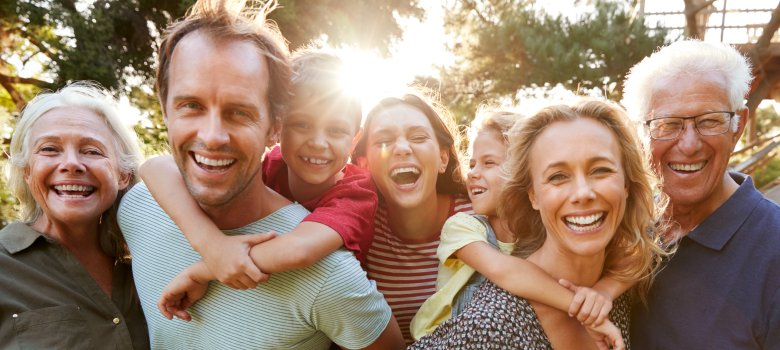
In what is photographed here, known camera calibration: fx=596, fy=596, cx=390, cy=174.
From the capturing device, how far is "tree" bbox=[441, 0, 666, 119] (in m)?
9.99

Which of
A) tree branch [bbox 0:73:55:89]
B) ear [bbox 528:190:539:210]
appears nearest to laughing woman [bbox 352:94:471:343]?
ear [bbox 528:190:539:210]

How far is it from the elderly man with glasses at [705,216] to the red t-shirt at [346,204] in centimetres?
114

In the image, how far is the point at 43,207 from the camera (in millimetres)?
2516

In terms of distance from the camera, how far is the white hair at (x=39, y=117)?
2551mm

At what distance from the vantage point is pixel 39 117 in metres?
2.53

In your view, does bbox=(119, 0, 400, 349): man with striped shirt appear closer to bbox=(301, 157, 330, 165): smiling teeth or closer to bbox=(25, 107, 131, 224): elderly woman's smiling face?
bbox=(301, 157, 330, 165): smiling teeth

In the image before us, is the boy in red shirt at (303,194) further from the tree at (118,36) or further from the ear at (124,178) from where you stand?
the tree at (118,36)

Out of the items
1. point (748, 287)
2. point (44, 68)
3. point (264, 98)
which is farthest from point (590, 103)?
point (44, 68)

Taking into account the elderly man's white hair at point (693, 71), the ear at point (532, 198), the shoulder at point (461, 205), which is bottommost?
the shoulder at point (461, 205)

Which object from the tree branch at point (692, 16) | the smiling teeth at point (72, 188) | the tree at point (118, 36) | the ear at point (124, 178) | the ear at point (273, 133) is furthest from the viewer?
the tree branch at point (692, 16)

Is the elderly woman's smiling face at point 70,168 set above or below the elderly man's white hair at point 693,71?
above

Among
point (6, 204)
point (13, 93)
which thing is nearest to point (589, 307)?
point (6, 204)

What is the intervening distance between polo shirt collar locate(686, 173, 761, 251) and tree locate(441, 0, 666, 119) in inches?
314

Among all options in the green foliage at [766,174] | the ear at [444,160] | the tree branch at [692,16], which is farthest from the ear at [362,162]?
the green foliage at [766,174]
